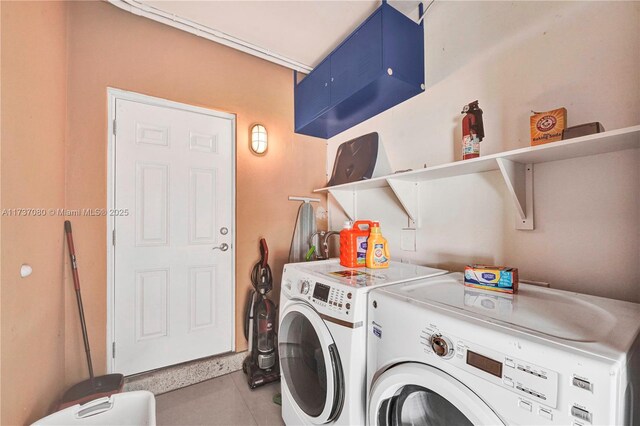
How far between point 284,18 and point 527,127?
5.56 ft

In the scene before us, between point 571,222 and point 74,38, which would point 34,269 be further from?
point 571,222

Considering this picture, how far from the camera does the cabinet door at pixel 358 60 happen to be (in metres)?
1.61

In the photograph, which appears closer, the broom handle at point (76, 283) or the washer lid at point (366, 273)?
the washer lid at point (366, 273)

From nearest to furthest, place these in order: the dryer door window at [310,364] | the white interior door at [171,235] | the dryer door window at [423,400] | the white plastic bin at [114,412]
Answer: the dryer door window at [423,400]
the dryer door window at [310,364]
the white plastic bin at [114,412]
the white interior door at [171,235]

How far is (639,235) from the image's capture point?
3.14 feet

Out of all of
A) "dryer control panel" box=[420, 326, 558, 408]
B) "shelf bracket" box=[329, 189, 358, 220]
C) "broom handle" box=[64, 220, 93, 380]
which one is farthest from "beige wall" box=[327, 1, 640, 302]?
"broom handle" box=[64, 220, 93, 380]

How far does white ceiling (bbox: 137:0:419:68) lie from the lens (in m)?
1.73

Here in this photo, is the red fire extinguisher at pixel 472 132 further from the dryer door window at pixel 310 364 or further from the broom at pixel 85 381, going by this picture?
the broom at pixel 85 381

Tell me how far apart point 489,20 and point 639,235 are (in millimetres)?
1218

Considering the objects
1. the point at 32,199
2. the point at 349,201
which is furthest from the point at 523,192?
the point at 32,199

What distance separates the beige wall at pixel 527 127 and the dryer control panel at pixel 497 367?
0.78 metres

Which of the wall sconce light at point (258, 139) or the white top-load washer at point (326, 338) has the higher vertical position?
the wall sconce light at point (258, 139)

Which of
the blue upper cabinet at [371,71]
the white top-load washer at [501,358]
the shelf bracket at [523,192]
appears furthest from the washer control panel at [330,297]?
the blue upper cabinet at [371,71]

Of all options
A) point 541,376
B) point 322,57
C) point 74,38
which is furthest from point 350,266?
point 74,38
